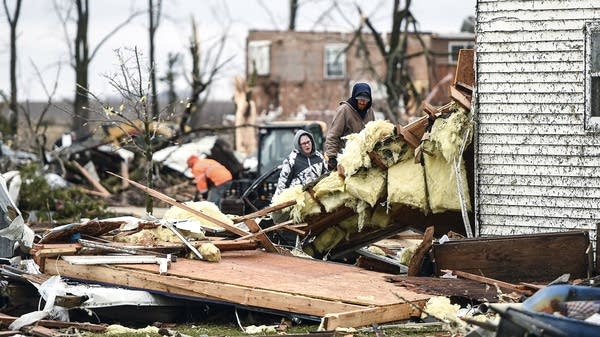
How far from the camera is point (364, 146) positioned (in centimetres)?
1274

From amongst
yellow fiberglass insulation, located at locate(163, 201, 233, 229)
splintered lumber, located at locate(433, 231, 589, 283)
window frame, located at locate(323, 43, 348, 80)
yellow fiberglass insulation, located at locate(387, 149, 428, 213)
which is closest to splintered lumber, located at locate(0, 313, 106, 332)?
yellow fiberglass insulation, located at locate(163, 201, 233, 229)

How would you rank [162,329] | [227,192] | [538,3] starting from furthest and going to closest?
[227,192] → [538,3] → [162,329]

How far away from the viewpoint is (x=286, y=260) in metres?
12.3

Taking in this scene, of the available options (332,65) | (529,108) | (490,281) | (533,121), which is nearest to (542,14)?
(529,108)

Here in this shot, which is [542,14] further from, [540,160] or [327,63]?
[327,63]

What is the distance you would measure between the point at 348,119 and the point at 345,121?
0.17 ft

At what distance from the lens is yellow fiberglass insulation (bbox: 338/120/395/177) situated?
1270cm

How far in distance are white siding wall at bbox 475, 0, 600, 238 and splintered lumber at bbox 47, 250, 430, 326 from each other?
174 centimetres

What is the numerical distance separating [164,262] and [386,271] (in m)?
2.74

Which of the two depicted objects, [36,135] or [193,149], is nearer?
[36,135]

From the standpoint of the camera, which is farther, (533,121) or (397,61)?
(397,61)

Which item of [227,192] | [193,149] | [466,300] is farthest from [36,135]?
[466,300]

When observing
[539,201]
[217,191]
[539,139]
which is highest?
[539,139]

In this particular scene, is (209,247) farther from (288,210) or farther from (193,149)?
(193,149)
